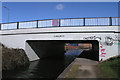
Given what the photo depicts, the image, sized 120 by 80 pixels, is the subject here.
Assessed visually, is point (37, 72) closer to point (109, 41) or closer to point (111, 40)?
point (109, 41)

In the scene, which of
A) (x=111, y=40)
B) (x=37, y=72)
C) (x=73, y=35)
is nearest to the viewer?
(x=37, y=72)

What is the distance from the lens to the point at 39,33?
15.7 meters

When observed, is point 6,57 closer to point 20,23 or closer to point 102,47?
point 20,23

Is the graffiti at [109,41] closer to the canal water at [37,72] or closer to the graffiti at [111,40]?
the graffiti at [111,40]

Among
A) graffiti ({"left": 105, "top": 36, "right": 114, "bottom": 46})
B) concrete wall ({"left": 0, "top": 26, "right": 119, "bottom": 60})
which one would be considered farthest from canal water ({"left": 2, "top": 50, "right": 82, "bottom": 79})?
graffiti ({"left": 105, "top": 36, "right": 114, "bottom": 46})

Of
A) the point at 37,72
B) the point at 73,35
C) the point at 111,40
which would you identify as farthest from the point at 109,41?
the point at 37,72

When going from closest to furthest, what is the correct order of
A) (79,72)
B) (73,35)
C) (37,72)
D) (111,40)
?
(79,72) → (37,72) → (111,40) → (73,35)

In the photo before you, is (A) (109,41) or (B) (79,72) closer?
(B) (79,72)

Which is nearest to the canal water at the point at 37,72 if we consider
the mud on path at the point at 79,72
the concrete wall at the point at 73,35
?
the mud on path at the point at 79,72

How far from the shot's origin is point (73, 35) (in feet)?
47.7

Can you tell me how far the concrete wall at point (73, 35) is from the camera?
13.6 metres

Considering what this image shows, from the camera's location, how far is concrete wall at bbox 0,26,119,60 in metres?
13.6

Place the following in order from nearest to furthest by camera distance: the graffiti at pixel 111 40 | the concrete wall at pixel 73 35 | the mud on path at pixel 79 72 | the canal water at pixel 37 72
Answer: the mud on path at pixel 79 72 → the canal water at pixel 37 72 → the graffiti at pixel 111 40 → the concrete wall at pixel 73 35

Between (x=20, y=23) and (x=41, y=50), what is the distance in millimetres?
6552
